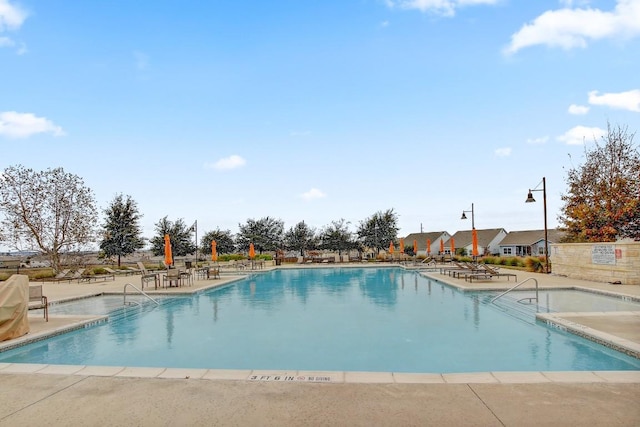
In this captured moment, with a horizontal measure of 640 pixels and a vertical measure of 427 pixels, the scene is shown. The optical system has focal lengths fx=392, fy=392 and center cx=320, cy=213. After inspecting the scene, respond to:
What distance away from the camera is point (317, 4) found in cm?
1477

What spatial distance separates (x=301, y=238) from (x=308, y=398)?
41304 mm

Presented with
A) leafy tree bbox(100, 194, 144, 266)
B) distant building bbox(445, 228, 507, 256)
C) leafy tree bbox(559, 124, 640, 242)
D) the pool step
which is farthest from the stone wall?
distant building bbox(445, 228, 507, 256)

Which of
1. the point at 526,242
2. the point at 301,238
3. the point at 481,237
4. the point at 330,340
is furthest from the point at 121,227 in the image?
the point at 481,237

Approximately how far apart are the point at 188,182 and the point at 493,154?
2092 cm

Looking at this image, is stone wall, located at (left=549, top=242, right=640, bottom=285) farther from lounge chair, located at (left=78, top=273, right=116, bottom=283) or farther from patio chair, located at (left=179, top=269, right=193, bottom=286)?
lounge chair, located at (left=78, top=273, right=116, bottom=283)

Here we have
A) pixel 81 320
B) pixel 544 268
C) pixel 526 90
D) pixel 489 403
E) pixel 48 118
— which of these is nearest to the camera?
pixel 489 403

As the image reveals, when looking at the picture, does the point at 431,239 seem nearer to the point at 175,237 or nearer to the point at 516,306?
the point at 175,237

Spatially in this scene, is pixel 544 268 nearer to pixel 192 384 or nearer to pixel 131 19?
pixel 192 384

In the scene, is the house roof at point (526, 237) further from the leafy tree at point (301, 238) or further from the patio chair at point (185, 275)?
the patio chair at point (185, 275)

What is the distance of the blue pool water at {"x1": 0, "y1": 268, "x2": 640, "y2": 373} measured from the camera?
6.15m

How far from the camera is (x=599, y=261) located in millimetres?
15352

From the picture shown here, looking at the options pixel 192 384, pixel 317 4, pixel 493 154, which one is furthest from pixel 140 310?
pixel 493 154

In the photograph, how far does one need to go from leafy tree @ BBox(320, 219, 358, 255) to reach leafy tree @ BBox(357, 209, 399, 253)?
136cm

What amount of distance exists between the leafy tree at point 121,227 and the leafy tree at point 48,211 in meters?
9.05
